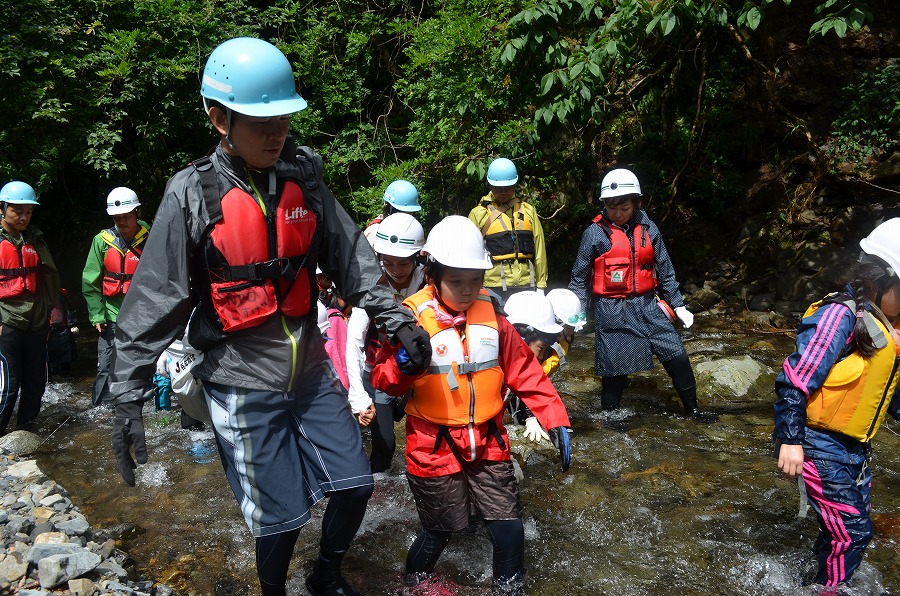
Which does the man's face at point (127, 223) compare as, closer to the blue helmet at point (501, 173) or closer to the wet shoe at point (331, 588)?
the blue helmet at point (501, 173)

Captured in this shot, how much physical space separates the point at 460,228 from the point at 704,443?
361 centimetres

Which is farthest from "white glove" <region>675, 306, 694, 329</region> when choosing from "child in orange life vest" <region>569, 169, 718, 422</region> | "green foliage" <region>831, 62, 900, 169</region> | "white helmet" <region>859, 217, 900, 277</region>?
"green foliage" <region>831, 62, 900, 169</region>

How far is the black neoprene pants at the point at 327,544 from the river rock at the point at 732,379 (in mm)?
4900

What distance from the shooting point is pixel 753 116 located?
10.4m

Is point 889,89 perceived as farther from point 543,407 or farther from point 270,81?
point 270,81

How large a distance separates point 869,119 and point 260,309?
917 cm

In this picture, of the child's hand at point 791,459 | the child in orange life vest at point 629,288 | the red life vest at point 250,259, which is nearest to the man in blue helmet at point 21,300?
the red life vest at point 250,259

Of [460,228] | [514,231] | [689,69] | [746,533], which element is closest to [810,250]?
[689,69]

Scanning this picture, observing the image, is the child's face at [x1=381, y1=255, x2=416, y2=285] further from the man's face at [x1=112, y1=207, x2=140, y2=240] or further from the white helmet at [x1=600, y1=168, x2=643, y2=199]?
the man's face at [x1=112, y1=207, x2=140, y2=240]

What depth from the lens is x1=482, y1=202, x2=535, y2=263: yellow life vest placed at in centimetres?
721

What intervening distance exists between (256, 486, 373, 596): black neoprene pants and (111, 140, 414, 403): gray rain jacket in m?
0.59

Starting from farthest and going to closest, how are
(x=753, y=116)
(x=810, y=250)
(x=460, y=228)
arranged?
1. (x=753, y=116)
2. (x=810, y=250)
3. (x=460, y=228)

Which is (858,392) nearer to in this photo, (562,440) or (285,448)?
(562,440)

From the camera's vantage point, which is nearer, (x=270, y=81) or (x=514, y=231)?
(x=270, y=81)
